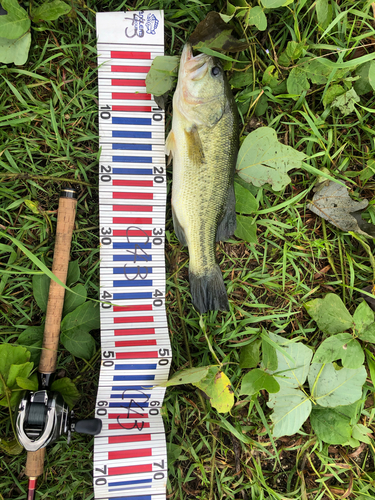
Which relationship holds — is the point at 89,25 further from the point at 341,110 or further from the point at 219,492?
the point at 219,492

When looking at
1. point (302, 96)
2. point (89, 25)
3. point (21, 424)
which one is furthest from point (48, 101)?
point (21, 424)

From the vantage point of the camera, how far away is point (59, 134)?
231cm

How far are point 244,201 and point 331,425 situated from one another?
5.99ft

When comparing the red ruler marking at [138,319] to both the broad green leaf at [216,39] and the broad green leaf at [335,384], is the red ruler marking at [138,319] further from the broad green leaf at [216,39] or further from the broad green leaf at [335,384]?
the broad green leaf at [216,39]

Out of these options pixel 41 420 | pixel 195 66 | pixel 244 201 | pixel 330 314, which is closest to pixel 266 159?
pixel 244 201

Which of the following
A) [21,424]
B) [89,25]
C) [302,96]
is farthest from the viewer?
[302,96]

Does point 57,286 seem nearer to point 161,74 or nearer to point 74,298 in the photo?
point 74,298

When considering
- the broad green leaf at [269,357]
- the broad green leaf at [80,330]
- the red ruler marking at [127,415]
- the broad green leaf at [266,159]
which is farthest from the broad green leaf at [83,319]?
the broad green leaf at [266,159]

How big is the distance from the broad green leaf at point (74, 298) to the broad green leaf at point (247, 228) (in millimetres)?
1247

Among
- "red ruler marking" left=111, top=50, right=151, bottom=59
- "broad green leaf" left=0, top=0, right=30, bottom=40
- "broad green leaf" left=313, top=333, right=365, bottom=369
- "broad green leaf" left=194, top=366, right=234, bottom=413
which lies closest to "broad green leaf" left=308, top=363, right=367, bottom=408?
"broad green leaf" left=313, top=333, right=365, bottom=369

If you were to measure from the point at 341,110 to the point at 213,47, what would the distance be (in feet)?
3.67

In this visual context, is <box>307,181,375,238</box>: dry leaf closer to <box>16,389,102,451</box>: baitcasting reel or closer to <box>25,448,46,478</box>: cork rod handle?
<box>16,389,102,451</box>: baitcasting reel

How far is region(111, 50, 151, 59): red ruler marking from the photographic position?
7.59 feet

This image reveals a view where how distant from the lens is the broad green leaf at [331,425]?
237 cm
